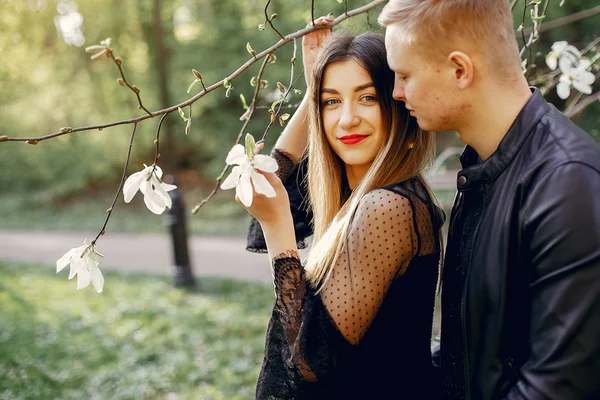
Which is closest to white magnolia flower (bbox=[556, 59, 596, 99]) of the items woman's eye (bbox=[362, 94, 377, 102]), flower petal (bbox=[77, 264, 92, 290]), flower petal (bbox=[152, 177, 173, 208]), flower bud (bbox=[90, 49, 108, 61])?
woman's eye (bbox=[362, 94, 377, 102])

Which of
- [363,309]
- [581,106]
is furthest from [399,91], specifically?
[581,106]

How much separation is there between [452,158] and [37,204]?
1290cm

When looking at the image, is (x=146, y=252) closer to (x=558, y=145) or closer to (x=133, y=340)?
(x=133, y=340)

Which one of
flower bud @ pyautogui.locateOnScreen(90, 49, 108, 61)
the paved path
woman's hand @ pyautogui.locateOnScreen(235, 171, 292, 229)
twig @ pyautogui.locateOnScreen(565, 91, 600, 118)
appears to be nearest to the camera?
flower bud @ pyautogui.locateOnScreen(90, 49, 108, 61)

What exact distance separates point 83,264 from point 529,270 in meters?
1.08

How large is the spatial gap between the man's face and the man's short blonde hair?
33 mm

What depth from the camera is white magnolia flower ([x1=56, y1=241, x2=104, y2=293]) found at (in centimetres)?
143

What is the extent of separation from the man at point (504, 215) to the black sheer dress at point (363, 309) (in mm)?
124

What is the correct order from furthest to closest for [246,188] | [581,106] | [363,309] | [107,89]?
[107,89], [581,106], [363,309], [246,188]

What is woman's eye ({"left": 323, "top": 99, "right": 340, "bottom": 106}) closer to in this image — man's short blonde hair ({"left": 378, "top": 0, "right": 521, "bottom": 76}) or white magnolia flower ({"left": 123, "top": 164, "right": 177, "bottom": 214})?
man's short blonde hair ({"left": 378, "top": 0, "right": 521, "bottom": 76})

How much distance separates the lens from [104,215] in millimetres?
14617

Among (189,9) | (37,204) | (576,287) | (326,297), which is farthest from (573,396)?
(37,204)

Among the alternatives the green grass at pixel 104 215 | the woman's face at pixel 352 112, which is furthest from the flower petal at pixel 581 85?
the green grass at pixel 104 215

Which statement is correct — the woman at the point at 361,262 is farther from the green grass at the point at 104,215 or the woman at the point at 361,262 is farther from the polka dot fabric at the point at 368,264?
the green grass at the point at 104,215
